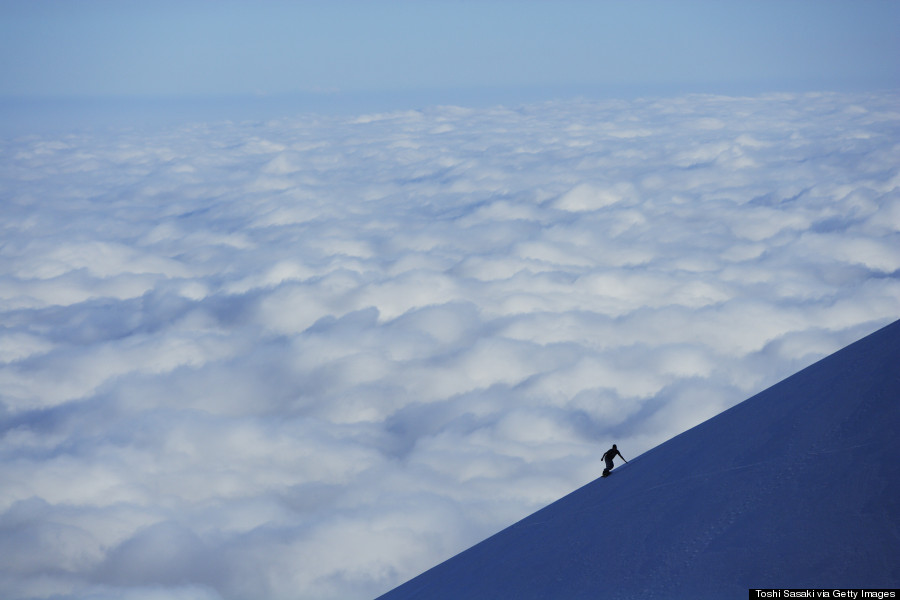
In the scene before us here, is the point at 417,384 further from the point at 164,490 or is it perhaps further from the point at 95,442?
the point at 95,442

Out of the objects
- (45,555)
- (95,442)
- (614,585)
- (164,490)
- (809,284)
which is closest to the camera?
(614,585)

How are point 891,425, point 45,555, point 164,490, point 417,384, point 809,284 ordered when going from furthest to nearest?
point 809,284
point 417,384
point 164,490
point 45,555
point 891,425

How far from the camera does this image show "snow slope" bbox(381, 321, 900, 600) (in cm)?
540

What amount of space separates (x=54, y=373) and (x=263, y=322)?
178 feet

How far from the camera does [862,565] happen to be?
495cm

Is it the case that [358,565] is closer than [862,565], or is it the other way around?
[862,565]

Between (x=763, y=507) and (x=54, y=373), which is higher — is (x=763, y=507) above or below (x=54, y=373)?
below

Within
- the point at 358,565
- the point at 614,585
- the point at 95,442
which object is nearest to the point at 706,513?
the point at 614,585

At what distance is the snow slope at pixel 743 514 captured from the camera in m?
5.40

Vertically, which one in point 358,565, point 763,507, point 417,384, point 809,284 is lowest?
point 763,507

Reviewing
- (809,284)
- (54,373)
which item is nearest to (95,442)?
(54,373)

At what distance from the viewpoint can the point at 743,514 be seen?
642cm

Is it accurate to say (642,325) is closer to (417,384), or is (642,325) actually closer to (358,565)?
(417,384)

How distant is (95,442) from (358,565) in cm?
6809
